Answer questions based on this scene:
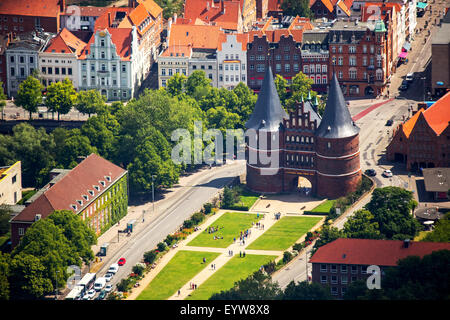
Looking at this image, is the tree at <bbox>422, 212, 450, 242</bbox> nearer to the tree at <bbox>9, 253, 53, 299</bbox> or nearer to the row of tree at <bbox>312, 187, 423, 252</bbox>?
the row of tree at <bbox>312, 187, 423, 252</bbox>

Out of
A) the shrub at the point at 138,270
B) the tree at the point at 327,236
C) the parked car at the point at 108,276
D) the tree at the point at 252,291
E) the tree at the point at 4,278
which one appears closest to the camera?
the tree at the point at 252,291

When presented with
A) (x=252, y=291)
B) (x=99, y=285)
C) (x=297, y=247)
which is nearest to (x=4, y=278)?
(x=99, y=285)

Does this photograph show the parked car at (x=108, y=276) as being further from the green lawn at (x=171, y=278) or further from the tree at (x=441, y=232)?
the tree at (x=441, y=232)

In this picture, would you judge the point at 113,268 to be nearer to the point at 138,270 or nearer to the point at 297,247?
the point at 138,270

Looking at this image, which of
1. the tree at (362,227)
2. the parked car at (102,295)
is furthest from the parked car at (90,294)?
the tree at (362,227)

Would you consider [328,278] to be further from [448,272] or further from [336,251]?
[448,272]
